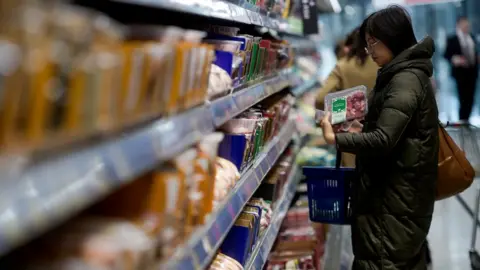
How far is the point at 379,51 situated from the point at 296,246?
1.44 metres

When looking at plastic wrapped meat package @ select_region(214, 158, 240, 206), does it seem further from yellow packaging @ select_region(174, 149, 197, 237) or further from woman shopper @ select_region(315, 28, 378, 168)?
woman shopper @ select_region(315, 28, 378, 168)

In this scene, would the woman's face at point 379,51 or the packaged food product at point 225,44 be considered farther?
the woman's face at point 379,51

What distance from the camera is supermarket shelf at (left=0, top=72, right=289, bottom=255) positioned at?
2.28ft

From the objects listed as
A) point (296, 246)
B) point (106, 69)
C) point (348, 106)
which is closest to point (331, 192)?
point (348, 106)

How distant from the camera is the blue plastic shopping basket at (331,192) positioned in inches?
117

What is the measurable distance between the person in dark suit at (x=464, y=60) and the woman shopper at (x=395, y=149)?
753cm

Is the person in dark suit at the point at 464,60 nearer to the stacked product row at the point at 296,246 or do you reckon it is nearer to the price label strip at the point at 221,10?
the stacked product row at the point at 296,246

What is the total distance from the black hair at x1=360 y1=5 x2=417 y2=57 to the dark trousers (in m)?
7.91

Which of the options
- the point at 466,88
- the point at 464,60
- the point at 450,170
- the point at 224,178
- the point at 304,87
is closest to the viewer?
the point at 224,178

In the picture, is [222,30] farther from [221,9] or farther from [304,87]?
[304,87]

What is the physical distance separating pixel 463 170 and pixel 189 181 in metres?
1.87

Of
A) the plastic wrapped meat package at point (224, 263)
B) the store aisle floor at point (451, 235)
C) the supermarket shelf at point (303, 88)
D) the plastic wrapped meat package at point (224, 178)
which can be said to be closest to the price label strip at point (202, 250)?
the plastic wrapped meat package at point (224, 178)

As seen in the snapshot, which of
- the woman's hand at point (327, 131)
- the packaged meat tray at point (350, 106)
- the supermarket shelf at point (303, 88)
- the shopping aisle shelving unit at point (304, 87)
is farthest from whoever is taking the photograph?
the shopping aisle shelving unit at point (304, 87)

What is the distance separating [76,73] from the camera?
32.4 inches
